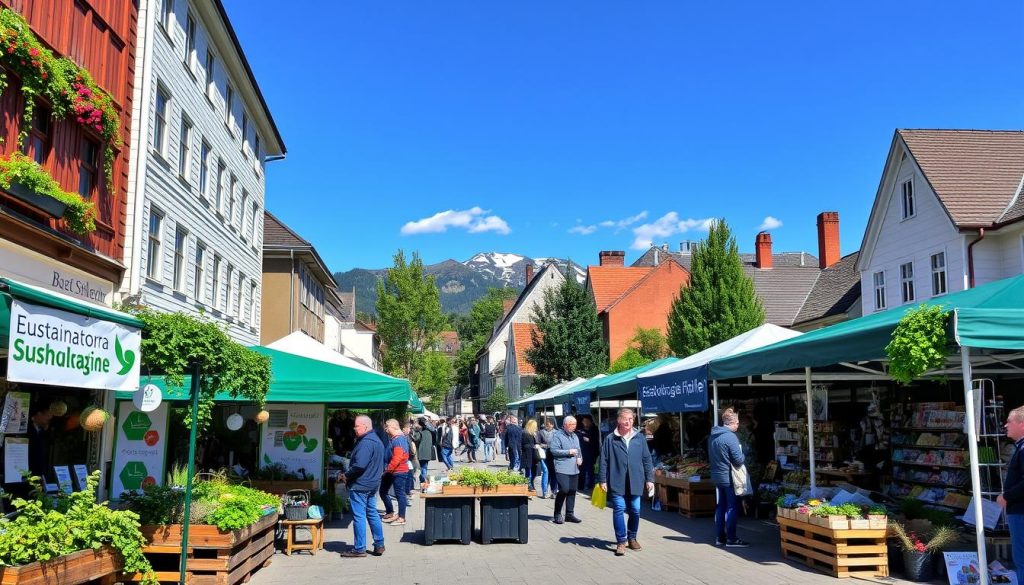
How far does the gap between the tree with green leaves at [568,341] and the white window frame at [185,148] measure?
27935 mm

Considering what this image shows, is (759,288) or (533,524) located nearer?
(533,524)

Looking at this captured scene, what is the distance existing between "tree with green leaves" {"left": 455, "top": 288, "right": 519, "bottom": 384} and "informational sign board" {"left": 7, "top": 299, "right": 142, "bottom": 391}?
295ft

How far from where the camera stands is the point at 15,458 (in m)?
9.22

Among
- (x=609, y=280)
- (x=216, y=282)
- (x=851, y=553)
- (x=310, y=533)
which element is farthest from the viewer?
(x=609, y=280)

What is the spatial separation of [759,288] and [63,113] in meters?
38.9

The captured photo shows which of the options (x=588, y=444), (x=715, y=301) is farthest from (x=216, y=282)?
(x=715, y=301)

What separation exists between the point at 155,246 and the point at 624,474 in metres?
13.2

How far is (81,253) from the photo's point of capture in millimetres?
13883

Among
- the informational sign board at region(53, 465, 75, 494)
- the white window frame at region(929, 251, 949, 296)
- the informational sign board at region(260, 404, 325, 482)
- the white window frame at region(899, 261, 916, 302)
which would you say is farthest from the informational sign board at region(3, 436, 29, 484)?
the white window frame at region(899, 261, 916, 302)

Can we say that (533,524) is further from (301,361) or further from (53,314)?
(53,314)

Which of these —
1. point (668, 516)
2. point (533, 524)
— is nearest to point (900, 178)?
point (668, 516)

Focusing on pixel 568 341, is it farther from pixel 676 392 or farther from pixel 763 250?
pixel 676 392

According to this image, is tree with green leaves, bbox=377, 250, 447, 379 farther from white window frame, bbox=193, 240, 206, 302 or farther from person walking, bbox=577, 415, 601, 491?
person walking, bbox=577, 415, 601, 491

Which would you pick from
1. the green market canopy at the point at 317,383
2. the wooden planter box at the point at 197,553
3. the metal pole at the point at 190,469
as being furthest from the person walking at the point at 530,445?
the metal pole at the point at 190,469
